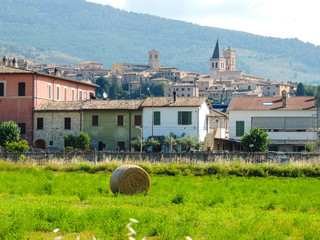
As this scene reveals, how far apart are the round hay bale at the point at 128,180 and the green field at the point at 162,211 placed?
0.48 m

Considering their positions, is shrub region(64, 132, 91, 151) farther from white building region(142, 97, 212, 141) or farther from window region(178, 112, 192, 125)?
window region(178, 112, 192, 125)

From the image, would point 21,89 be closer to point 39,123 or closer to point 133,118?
point 39,123

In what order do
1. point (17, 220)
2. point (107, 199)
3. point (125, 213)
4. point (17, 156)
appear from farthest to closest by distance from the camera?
1. point (17, 156)
2. point (107, 199)
3. point (125, 213)
4. point (17, 220)

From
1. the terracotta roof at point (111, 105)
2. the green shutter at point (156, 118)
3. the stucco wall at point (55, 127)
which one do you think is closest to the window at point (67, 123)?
the stucco wall at point (55, 127)

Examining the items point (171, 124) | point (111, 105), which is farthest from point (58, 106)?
point (171, 124)

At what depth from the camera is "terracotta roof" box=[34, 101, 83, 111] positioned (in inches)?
2104

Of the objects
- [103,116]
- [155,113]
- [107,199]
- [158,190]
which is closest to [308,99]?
[155,113]

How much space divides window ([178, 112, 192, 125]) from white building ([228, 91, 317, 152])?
6.57 metres

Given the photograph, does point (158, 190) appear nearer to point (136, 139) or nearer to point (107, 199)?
point (107, 199)

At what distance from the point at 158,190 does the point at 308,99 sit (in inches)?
1536

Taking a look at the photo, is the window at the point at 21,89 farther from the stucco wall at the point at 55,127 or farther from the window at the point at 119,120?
the window at the point at 119,120

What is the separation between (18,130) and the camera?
167 ft

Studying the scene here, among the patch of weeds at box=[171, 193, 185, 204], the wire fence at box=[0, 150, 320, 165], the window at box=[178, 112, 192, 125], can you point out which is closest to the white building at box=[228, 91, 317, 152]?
the window at box=[178, 112, 192, 125]

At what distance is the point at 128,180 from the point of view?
762 inches
